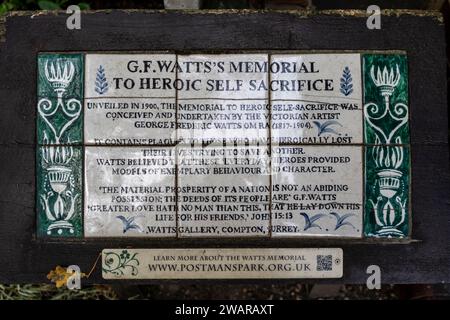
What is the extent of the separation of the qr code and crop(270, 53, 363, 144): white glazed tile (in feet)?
1.95

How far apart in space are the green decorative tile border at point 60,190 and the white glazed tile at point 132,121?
0.17 metres

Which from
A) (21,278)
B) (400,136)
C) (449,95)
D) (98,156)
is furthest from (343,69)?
(21,278)

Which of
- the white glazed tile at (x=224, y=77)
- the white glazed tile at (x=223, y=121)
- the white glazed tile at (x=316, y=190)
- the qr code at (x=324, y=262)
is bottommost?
the qr code at (x=324, y=262)

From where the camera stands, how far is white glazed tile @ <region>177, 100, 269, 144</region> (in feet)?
8.52

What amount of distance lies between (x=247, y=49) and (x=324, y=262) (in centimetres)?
118

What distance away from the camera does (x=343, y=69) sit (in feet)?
8.61

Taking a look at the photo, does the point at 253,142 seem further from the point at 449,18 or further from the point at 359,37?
the point at 449,18

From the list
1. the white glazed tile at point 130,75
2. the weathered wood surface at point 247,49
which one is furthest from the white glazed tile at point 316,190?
the white glazed tile at point 130,75

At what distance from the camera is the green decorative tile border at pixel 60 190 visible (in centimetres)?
262

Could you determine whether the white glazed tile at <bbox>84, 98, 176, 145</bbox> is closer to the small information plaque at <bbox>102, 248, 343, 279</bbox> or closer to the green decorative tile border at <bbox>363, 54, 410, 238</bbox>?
the small information plaque at <bbox>102, 248, 343, 279</bbox>

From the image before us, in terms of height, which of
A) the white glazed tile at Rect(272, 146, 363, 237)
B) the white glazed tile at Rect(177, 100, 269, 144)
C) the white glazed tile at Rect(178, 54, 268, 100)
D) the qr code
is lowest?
the qr code

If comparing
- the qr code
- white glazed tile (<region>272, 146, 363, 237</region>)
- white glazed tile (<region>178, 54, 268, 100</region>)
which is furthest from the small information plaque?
white glazed tile (<region>178, 54, 268, 100</region>)

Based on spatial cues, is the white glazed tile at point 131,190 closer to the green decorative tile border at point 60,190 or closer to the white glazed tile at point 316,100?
the green decorative tile border at point 60,190
